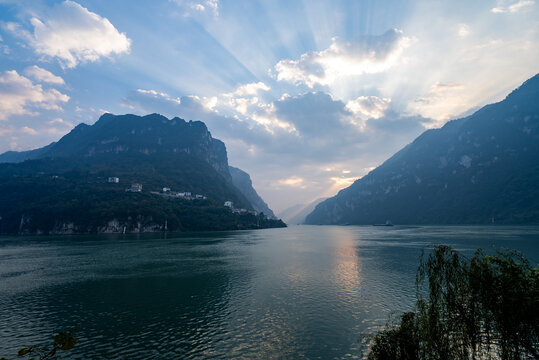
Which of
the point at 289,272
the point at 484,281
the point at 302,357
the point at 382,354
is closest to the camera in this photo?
the point at 484,281

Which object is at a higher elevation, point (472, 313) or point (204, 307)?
point (472, 313)

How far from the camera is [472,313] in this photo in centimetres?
1655

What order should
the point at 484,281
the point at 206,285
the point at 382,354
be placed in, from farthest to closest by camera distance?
the point at 206,285 < the point at 382,354 < the point at 484,281

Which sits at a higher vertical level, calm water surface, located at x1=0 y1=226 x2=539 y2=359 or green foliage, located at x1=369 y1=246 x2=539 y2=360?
green foliage, located at x1=369 y1=246 x2=539 y2=360

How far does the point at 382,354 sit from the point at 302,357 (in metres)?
7.18

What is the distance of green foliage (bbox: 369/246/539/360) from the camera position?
14664 mm

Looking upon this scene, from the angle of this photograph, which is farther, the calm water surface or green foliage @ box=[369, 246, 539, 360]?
the calm water surface

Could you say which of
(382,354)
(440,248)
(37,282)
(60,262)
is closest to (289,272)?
(382,354)

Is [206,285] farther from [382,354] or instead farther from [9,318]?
[382,354]

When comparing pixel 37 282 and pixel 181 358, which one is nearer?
pixel 181 358

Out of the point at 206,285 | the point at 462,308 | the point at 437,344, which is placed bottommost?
the point at 206,285

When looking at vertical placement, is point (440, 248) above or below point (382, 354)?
above

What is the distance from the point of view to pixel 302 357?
23.0m

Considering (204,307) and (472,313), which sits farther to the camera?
(204,307)
